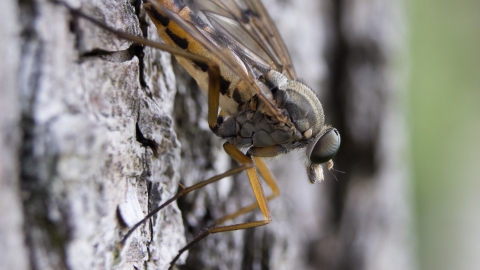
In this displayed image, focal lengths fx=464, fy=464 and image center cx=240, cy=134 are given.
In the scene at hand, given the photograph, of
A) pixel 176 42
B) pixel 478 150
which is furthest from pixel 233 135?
pixel 478 150

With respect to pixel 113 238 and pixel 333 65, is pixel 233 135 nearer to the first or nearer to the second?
pixel 113 238

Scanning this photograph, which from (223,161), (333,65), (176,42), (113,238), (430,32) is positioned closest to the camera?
(113,238)

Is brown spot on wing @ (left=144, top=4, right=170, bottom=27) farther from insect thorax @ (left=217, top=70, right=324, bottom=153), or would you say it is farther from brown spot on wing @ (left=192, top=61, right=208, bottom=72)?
insect thorax @ (left=217, top=70, right=324, bottom=153)

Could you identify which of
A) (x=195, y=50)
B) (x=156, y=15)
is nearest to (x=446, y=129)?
(x=195, y=50)

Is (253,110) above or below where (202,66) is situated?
below

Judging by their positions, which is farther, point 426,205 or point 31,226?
point 426,205

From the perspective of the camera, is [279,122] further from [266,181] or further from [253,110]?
[266,181]
